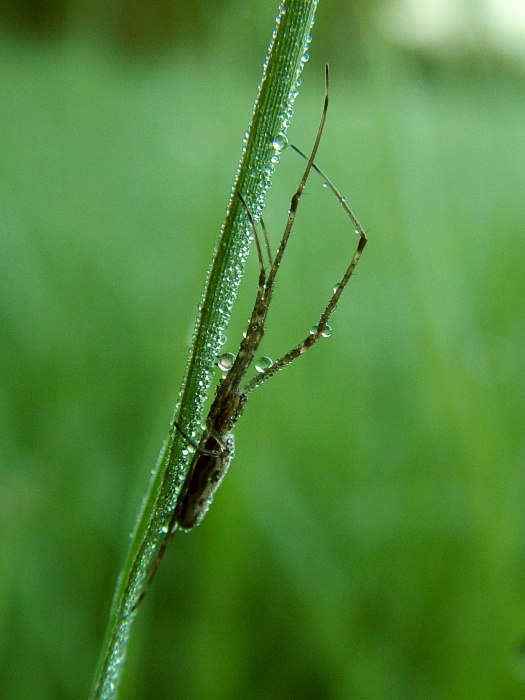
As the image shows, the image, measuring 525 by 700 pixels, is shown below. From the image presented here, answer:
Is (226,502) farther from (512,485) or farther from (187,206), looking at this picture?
(187,206)

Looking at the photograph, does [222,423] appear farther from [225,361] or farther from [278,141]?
[278,141]

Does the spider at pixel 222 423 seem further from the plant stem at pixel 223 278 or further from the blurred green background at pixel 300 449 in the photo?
the plant stem at pixel 223 278

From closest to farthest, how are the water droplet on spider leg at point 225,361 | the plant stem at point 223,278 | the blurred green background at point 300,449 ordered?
the plant stem at point 223,278
the water droplet on spider leg at point 225,361
the blurred green background at point 300,449

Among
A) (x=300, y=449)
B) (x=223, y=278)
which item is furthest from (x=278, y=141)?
(x=300, y=449)

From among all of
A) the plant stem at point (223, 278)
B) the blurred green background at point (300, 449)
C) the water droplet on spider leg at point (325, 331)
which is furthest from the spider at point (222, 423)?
the plant stem at point (223, 278)

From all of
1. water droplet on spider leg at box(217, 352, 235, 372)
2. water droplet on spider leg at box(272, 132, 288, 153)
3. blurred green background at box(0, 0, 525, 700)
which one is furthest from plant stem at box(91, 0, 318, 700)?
blurred green background at box(0, 0, 525, 700)

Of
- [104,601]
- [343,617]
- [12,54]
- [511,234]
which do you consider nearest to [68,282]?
[104,601]
